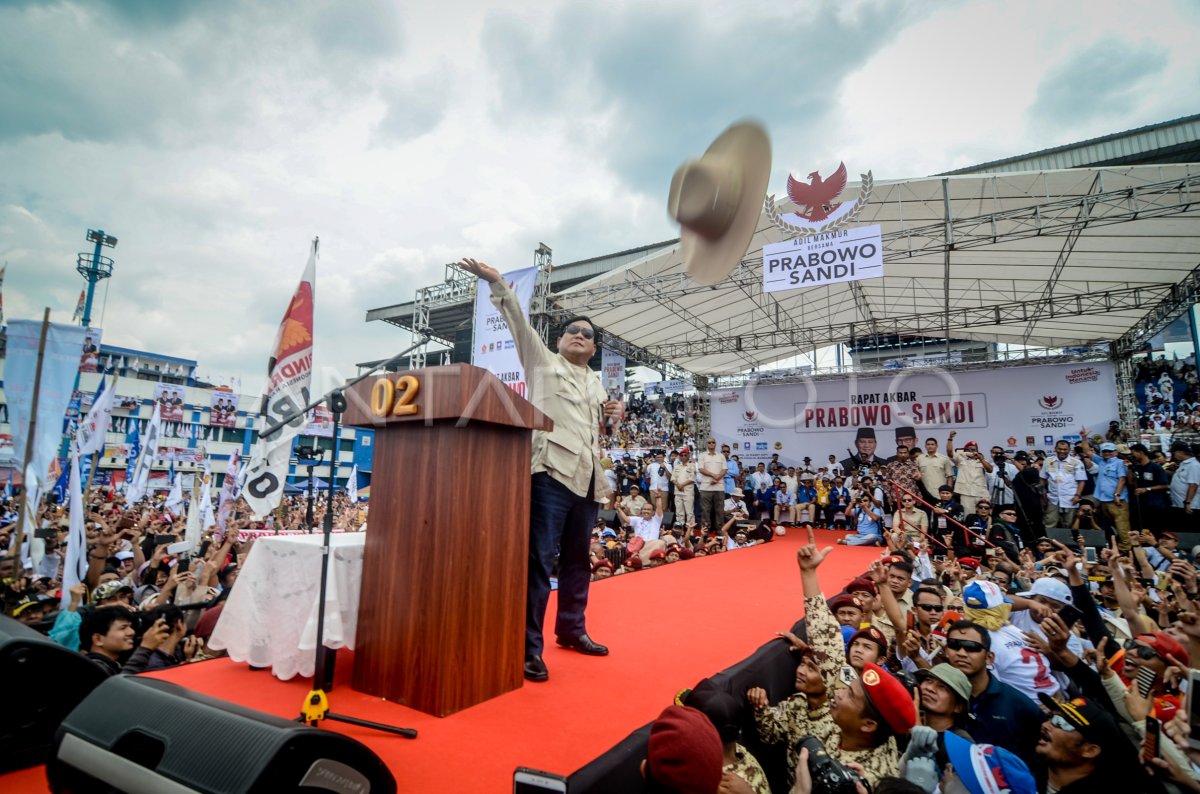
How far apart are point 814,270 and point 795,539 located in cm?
448

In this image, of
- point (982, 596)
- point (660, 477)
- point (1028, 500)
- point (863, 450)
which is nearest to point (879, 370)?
point (863, 450)

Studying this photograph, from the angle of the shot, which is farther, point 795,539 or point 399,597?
point 795,539

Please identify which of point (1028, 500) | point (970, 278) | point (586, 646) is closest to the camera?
point (586, 646)

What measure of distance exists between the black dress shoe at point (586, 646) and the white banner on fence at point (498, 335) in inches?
301

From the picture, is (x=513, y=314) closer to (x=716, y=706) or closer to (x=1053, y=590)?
(x=716, y=706)

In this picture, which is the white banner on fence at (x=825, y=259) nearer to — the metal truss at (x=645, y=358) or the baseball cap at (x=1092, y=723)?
the metal truss at (x=645, y=358)

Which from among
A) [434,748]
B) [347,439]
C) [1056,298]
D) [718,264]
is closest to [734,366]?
[1056,298]

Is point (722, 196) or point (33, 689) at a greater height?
point (722, 196)

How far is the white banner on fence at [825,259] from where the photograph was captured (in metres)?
8.19

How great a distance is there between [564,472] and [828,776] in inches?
58.2

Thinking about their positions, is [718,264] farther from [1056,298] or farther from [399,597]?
[1056,298]

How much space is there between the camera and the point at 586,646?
2682mm

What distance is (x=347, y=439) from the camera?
4022cm

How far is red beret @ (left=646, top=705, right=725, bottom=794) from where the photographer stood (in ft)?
4.60
